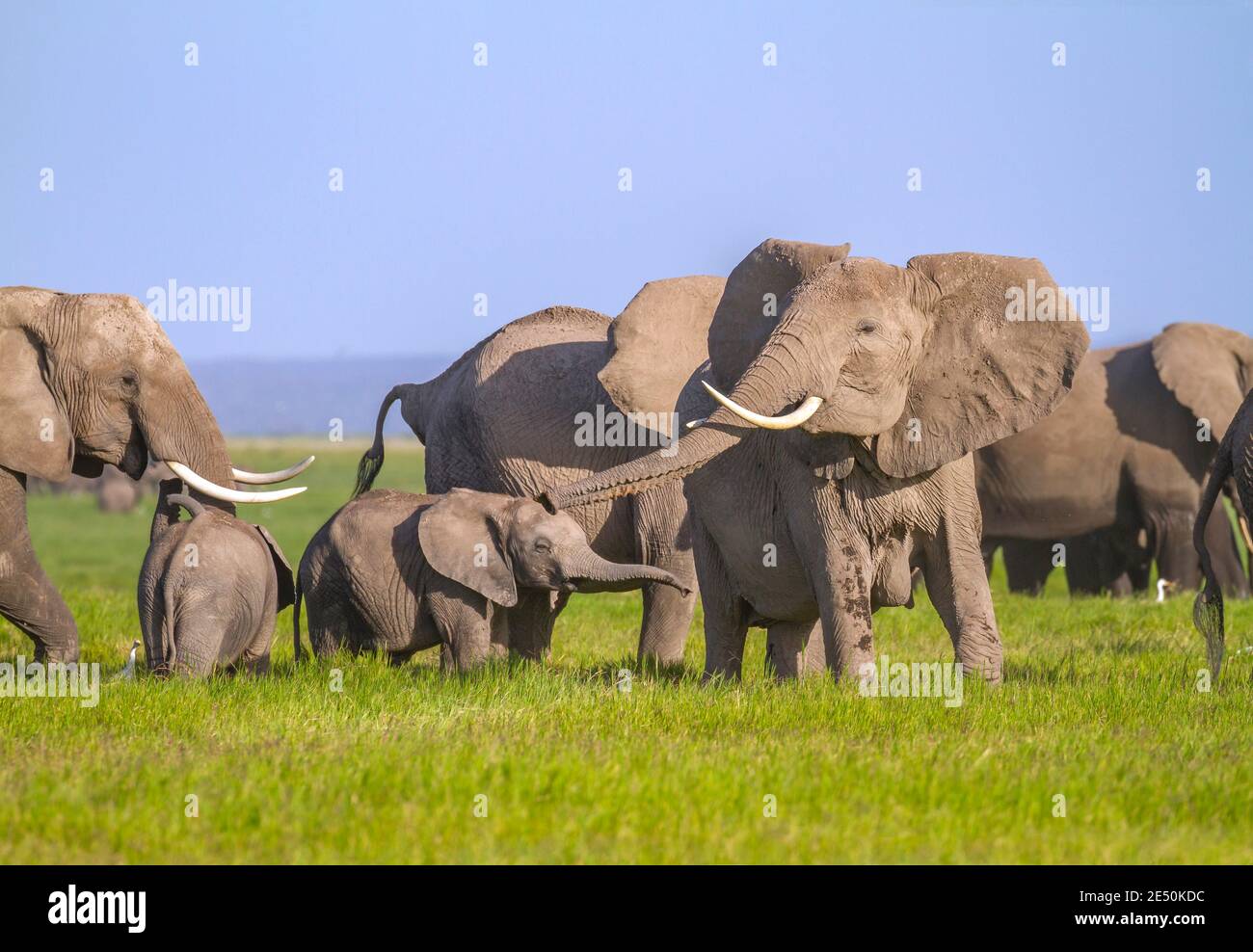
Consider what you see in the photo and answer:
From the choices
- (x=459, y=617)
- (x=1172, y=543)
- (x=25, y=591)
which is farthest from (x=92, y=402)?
(x=1172, y=543)

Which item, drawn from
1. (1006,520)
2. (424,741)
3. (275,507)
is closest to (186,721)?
(424,741)

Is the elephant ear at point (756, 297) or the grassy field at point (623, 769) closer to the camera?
the grassy field at point (623, 769)

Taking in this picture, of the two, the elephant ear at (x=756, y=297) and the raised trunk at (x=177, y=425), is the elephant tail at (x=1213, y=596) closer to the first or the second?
the elephant ear at (x=756, y=297)

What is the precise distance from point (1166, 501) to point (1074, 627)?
5.07 m

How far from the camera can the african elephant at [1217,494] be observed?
8.94 metres

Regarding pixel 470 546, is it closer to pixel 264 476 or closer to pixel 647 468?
pixel 264 476

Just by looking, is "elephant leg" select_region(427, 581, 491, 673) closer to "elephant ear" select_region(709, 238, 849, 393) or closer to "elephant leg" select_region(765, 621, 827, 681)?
"elephant leg" select_region(765, 621, 827, 681)

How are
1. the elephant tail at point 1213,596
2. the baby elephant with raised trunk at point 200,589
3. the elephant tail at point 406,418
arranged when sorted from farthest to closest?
the elephant tail at point 406,418
the baby elephant with raised trunk at point 200,589
the elephant tail at point 1213,596

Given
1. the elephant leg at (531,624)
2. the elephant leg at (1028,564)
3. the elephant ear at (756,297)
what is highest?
the elephant ear at (756,297)

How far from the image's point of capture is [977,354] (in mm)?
8758

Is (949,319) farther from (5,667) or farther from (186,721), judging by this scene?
(5,667)

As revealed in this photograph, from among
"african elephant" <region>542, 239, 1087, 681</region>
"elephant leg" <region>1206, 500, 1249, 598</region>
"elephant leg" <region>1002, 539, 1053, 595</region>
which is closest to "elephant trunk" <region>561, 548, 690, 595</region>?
"african elephant" <region>542, 239, 1087, 681</region>

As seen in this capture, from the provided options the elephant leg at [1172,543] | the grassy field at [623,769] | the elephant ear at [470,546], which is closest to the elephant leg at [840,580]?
the grassy field at [623,769]

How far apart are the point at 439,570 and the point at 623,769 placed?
3419 mm
